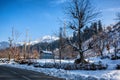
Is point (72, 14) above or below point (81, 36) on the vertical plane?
above

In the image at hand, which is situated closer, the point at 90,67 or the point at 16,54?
the point at 90,67

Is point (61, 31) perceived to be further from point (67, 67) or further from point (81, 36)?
point (67, 67)

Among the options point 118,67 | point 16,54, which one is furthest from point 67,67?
point 16,54

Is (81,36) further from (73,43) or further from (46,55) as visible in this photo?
(46,55)

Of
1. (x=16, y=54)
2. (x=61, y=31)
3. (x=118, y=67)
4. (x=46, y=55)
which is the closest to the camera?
(x=118, y=67)

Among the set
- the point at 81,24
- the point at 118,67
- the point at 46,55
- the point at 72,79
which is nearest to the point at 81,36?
the point at 81,24

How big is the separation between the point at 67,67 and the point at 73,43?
25.3 feet

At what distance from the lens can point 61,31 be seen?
4706 cm

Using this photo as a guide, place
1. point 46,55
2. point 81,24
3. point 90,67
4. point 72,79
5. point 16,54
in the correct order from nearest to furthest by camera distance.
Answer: point 72,79 → point 90,67 → point 81,24 → point 16,54 → point 46,55

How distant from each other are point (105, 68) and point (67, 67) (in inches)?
215

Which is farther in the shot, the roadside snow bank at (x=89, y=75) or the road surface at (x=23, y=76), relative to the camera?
the road surface at (x=23, y=76)

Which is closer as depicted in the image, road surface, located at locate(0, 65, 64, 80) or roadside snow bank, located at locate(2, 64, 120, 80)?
roadside snow bank, located at locate(2, 64, 120, 80)

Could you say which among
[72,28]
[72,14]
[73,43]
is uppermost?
[72,14]

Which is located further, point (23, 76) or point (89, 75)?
point (89, 75)
